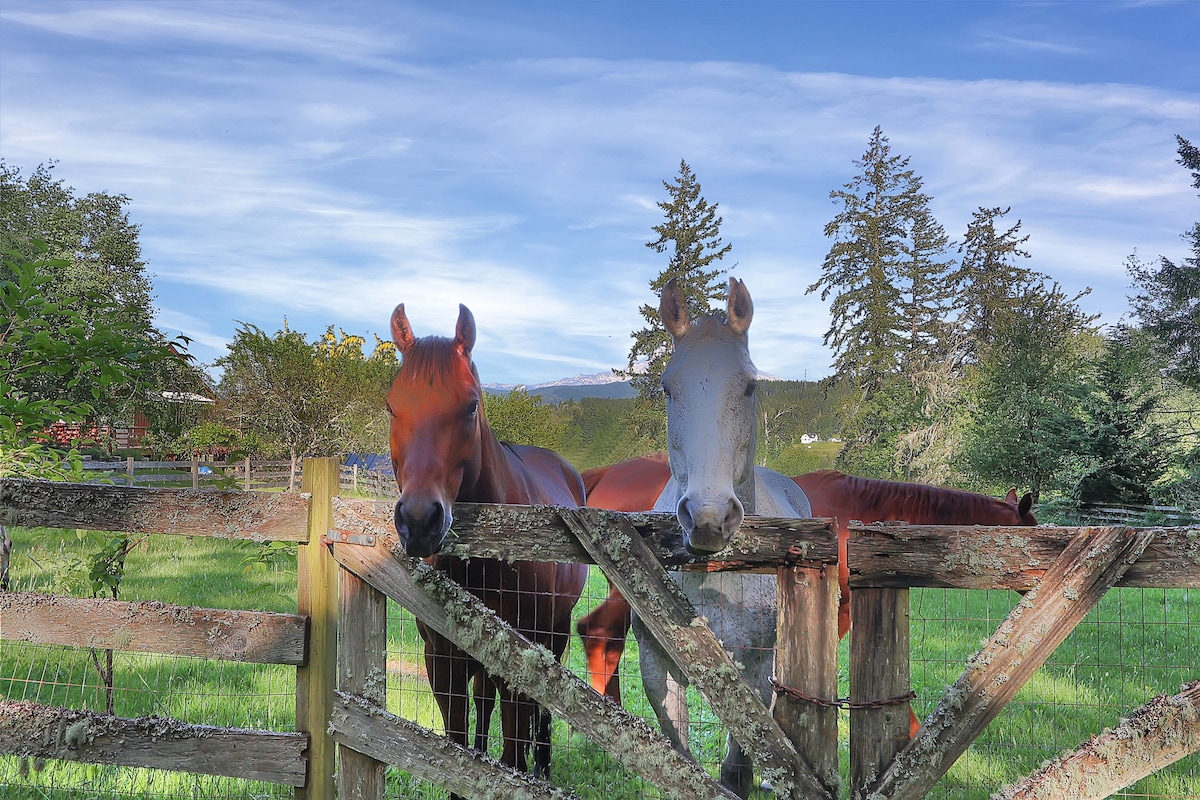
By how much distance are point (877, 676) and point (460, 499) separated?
5.55 ft

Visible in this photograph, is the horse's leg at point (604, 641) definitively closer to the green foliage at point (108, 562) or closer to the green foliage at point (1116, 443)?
the green foliage at point (108, 562)

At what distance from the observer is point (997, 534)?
7.95ft

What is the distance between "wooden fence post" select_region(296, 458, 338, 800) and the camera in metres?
2.96

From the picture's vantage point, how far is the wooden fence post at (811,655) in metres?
2.42

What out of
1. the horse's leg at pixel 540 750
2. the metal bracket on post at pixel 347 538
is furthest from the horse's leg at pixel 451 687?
the metal bracket on post at pixel 347 538

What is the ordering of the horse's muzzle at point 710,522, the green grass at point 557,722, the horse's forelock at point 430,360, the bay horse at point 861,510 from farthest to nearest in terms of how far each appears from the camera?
the bay horse at point 861,510
the green grass at point 557,722
the horse's forelock at point 430,360
the horse's muzzle at point 710,522

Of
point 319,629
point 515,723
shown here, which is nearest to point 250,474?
point 515,723

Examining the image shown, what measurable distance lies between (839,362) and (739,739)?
35.7m

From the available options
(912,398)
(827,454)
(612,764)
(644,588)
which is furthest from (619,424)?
(644,588)

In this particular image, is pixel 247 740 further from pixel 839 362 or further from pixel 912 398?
pixel 839 362

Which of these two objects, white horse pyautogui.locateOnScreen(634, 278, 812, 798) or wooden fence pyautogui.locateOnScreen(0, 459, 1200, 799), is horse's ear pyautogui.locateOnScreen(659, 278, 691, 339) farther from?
wooden fence pyautogui.locateOnScreen(0, 459, 1200, 799)

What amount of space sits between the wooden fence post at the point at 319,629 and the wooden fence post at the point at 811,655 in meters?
1.71

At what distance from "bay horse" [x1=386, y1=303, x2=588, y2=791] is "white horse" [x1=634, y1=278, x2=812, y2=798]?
1.89 ft

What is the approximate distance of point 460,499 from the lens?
10.4ft
